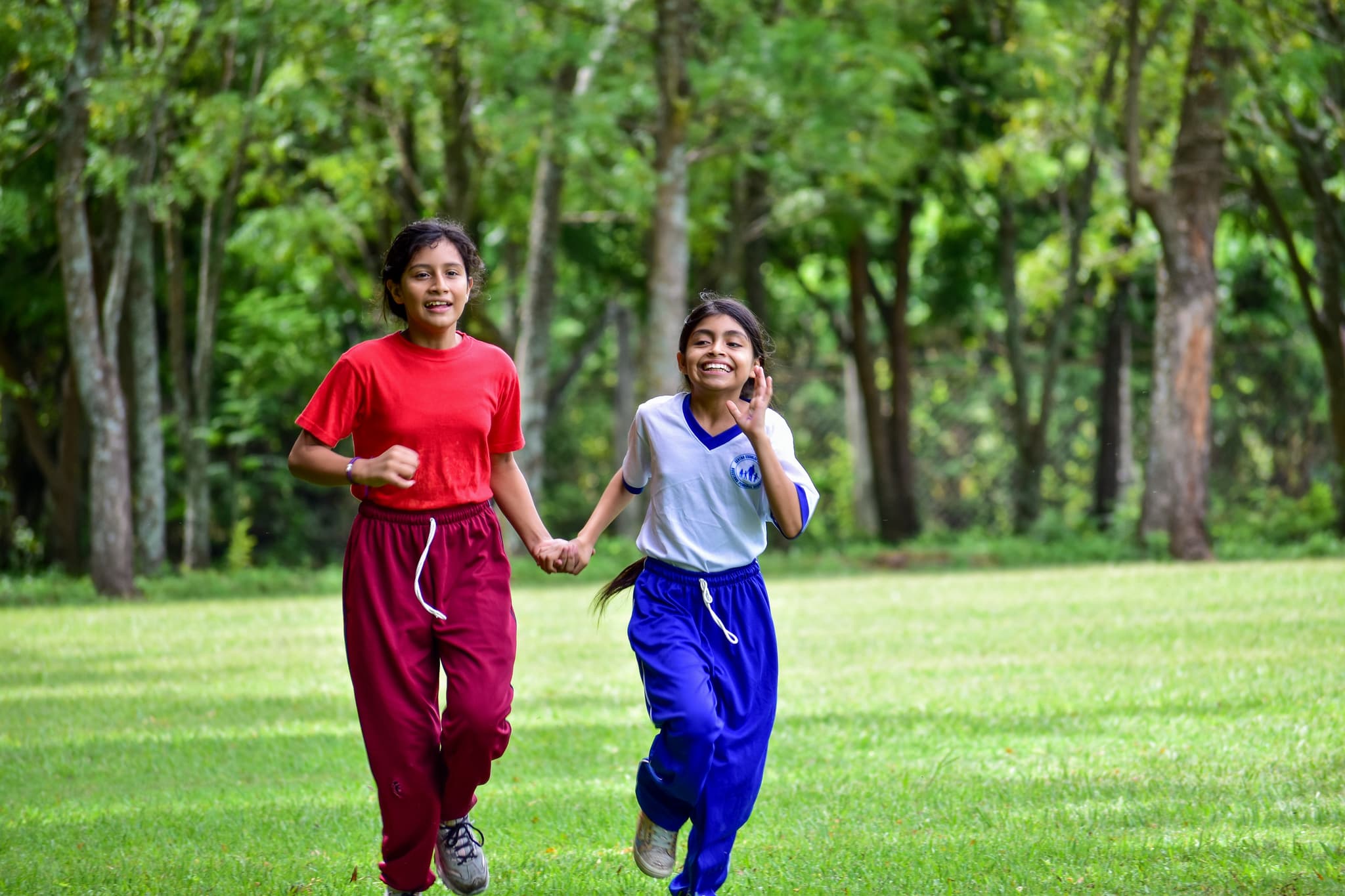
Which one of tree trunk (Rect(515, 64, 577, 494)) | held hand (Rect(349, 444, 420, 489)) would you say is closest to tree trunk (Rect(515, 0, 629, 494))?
tree trunk (Rect(515, 64, 577, 494))

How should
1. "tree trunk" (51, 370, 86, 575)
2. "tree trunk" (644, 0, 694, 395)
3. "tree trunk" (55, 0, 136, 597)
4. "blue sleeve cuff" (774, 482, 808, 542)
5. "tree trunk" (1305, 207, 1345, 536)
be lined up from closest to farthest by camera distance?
"blue sleeve cuff" (774, 482, 808, 542), "tree trunk" (55, 0, 136, 597), "tree trunk" (644, 0, 694, 395), "tree trunk" (1305, 207, 1345, 536), "tree trunk" (51, 370, 86, 575)

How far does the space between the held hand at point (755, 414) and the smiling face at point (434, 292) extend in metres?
0.86

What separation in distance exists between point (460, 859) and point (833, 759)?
9.19ft

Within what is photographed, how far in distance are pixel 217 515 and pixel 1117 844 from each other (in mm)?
19464

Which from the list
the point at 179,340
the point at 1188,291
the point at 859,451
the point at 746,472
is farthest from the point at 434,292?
the point at 859,451

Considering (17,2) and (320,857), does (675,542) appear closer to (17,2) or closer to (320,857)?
(320,857)

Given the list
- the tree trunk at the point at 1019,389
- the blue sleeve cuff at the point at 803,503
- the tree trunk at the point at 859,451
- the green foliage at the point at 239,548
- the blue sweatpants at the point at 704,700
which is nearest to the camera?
the blue sweatpants at the point at 704,700

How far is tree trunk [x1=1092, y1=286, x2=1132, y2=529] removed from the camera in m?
21.9

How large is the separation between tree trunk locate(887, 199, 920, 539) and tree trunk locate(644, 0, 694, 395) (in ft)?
17.8

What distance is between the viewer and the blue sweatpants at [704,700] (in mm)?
4438

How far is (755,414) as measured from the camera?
14.9 feet

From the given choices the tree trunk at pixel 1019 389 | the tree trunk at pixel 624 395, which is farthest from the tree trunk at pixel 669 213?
the tree trunk at pixel 1019 389

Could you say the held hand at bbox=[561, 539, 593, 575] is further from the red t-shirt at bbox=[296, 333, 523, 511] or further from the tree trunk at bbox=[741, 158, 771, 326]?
the tree trunk at bbox=[741, 158, 771, 326]

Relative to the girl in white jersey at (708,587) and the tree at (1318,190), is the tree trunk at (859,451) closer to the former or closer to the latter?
the tree at (1318,190)
